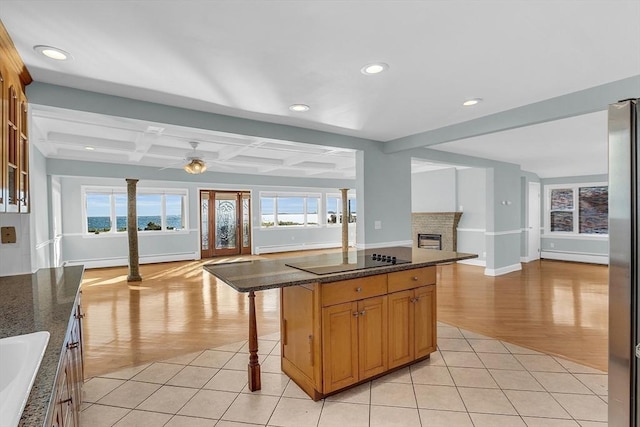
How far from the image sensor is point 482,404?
2295 millimetres

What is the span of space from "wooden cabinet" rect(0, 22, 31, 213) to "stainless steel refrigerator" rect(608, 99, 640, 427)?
9.13 ft

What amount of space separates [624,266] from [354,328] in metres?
1.70

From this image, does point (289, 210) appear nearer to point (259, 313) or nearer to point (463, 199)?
point (463, 199)

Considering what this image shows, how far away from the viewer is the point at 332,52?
7.03ft

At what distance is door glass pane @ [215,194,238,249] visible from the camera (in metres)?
9.70

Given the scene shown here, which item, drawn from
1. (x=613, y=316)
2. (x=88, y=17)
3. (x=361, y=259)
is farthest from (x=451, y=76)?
(x=88, y=17)

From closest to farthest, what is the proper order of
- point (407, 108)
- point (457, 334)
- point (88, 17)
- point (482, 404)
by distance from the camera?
1. point (88, 17)
2. point (482, 404)
3. point (407, 108)
4. point (457, 334)

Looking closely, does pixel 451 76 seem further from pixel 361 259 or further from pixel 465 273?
pixel 465 273

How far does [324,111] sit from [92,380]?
3.17m

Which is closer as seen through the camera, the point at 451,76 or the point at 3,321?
the point at 3,321

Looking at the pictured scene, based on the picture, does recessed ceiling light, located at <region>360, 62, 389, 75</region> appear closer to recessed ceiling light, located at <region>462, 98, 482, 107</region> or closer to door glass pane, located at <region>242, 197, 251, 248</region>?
recessed ceiling light, located at <region>462, 98, 482, 107</region>

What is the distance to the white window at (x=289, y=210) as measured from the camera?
Answer: 410 inches

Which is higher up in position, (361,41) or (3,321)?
(361,41)

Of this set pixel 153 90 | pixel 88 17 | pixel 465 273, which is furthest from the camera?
pixel 465 273
